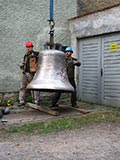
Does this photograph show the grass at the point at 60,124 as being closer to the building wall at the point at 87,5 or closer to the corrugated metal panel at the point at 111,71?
the corrugated metal panel at the point at 111,71

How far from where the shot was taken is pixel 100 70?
9211 millimetres

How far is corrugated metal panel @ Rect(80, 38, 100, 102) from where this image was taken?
9.34 metres

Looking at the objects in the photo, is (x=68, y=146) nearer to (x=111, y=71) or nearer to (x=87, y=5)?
(x=111, y=71)

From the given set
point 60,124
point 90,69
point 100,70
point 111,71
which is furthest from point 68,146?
point 90,69

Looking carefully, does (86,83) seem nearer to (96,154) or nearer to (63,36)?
(63,36)

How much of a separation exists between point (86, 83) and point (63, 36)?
1.66 m

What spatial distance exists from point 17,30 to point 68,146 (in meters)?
5.22

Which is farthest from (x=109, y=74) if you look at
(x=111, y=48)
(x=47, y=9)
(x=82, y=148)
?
(x=82, y=148)

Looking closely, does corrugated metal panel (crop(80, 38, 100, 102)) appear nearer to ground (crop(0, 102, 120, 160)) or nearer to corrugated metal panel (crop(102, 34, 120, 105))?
corrugated metal panel (crop(102, 34, 120, 105))

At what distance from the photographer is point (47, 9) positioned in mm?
9805

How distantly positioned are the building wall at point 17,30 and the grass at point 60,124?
9.54ft

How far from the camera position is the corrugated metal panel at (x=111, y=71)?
8641 millimetres

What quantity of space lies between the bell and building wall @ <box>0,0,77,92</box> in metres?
2.05

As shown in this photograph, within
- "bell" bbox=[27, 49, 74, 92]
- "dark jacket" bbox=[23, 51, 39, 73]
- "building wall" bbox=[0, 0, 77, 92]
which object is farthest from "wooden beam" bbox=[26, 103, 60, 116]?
"building wall" bbox=[0, 0, 77, 92]
